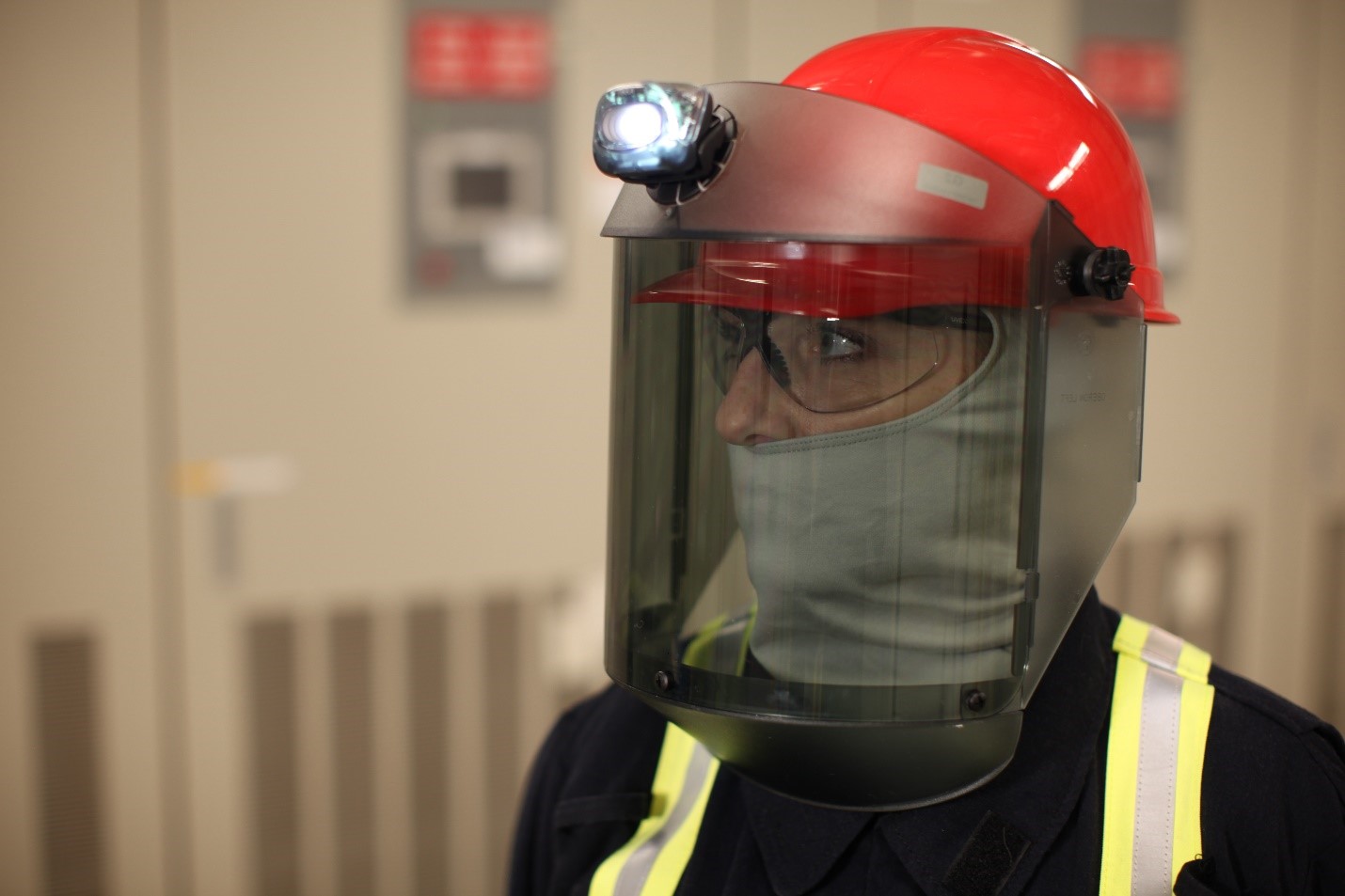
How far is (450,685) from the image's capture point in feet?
7.39

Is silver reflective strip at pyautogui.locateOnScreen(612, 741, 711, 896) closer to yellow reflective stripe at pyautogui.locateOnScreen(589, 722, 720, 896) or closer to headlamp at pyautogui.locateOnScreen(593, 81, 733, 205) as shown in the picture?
yellow reflective stripe at pyautogui.locateOnScreen(589, 722, 720, 896)

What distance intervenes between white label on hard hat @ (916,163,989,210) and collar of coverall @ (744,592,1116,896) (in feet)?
1.19

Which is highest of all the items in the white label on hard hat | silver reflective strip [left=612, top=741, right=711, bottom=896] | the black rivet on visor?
the white label on hard hat

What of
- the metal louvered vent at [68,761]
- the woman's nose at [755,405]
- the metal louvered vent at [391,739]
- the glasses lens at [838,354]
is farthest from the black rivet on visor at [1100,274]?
the metal louvered vent at [68,761]

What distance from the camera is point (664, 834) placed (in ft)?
3.27

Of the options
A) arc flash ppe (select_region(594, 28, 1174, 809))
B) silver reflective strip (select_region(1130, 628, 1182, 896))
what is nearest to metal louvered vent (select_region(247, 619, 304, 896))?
arc flash ppe (select_region(594, 28, 1174, 809))

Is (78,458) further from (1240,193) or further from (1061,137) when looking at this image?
(1240,193)

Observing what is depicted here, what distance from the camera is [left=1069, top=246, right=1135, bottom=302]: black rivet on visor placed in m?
0.84

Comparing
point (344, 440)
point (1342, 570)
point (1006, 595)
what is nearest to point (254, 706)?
point (344, 440)

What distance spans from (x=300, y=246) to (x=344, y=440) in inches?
13.5

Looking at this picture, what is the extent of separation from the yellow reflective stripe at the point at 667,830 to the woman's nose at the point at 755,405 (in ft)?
1.04

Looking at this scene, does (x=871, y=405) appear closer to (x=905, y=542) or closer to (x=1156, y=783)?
(x=905, y=542)

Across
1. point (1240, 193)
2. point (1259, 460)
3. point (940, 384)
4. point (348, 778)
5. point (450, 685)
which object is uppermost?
point (1240, 193)

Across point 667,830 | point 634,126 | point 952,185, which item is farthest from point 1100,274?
point 667,830
